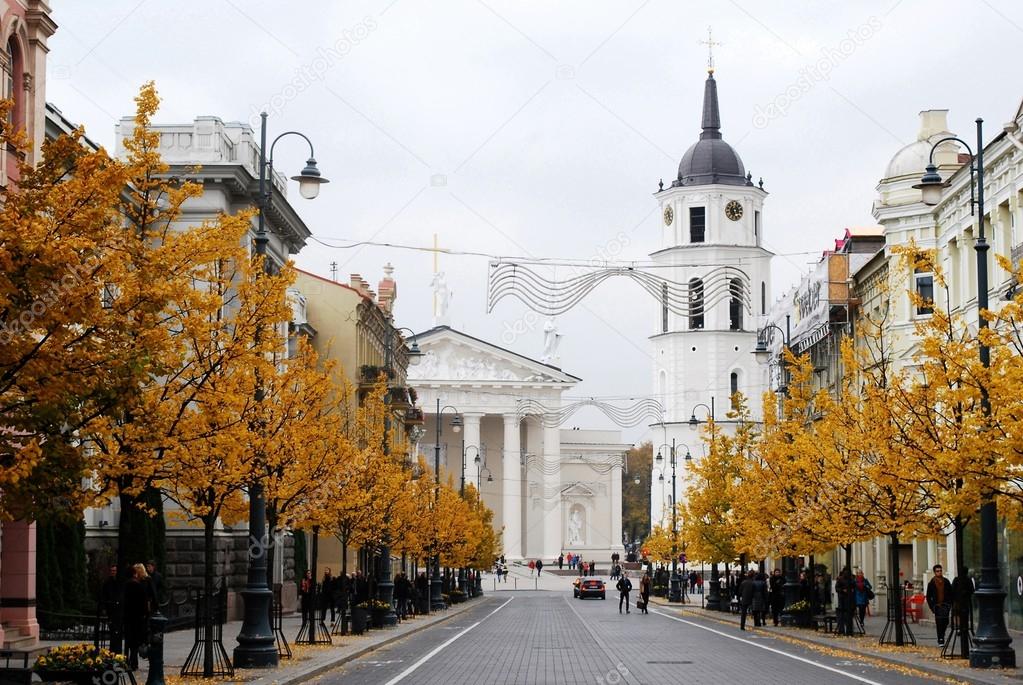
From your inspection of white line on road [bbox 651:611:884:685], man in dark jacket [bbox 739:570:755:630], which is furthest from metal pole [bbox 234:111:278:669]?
man in dark jacket [bbox 739:570:755:630]

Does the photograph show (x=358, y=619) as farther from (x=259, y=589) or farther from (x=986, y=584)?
(x=986, y=584)

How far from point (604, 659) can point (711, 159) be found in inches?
3932

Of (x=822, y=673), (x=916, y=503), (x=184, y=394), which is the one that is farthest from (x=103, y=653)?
(x=916, y=503)

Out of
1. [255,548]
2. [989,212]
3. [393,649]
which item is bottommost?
[393,649]

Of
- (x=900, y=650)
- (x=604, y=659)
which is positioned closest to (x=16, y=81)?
(x=604, y=659)

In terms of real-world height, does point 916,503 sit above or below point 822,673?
above

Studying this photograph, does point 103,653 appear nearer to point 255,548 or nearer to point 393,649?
point 255,548

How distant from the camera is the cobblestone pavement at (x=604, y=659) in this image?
24859 millimetres

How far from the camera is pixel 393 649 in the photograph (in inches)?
1368

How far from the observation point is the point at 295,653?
3123 cm

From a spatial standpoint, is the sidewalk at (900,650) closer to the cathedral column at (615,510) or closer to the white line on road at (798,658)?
the white line on road at (798,658)

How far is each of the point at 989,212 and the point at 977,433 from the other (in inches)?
674

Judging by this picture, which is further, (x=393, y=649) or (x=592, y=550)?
(x=592, y=550)

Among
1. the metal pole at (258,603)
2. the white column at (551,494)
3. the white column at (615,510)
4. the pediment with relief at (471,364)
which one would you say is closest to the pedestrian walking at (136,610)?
the metal pole at (258,603)
